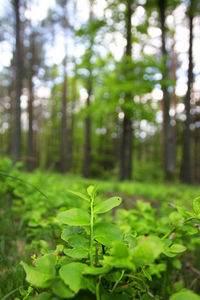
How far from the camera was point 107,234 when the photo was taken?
0.58 metres

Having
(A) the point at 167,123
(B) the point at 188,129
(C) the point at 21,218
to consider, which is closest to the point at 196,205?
(C) the point at 21,218

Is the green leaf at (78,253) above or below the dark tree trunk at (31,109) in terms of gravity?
below

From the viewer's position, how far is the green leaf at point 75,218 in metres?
0.57

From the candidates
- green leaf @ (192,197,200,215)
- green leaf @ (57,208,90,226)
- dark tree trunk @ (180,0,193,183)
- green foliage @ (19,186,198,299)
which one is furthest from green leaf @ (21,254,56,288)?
dark tree trunk @ (180,0,193,183)

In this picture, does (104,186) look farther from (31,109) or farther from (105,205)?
(31,109)

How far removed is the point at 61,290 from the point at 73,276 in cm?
4

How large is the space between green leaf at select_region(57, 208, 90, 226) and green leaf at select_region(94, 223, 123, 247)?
0.13 ft

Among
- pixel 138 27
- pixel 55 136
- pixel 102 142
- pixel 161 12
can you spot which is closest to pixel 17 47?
pixel 138 27

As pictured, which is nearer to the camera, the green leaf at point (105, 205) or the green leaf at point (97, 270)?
the green leaf at point (97, 270)

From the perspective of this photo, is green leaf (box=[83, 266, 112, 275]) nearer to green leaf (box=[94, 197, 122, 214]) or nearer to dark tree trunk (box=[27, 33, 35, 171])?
green leaf (box=[94, 197, 122, 214])

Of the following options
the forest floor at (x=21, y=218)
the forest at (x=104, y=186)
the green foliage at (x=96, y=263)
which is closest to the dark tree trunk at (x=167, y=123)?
the forest at (x=104, y=186)

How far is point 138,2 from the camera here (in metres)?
8.85

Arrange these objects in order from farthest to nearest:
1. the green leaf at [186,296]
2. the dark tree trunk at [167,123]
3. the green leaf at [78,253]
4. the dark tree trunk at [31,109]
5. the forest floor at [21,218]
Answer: the dark tree trunk at [31,109] → the dark tree trunk at [167,123] → the forest floor at [21,218] → the green leaf at [78,253] → the green leaf at [186,296]

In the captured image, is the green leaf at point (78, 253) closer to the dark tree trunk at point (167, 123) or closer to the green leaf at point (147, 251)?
the green leaf at point (147, 251)
